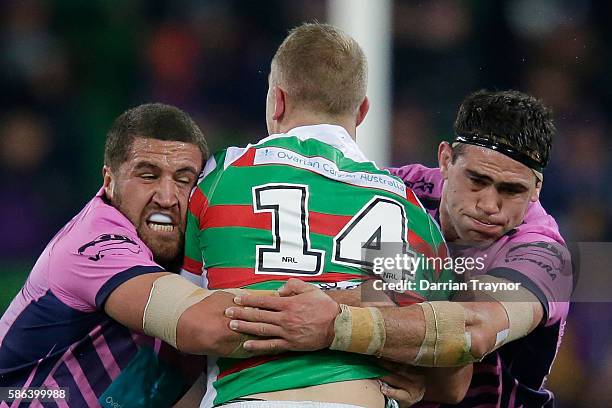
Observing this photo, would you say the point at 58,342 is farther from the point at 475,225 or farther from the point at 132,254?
the point at 475,225

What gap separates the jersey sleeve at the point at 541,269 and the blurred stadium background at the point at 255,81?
85.3 inches

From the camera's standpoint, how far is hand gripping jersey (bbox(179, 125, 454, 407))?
293cm

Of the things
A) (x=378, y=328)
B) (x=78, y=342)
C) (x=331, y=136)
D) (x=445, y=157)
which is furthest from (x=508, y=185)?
(x=78, y=342)

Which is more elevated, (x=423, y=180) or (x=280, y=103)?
(x=280, y=103)

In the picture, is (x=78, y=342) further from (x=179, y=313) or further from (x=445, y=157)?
(x=445, y=157)

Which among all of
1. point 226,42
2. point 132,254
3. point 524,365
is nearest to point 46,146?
A: point 226,42

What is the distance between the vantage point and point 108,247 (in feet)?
10.4

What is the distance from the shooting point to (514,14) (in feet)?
21.2

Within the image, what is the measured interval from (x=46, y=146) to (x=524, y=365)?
3318mm

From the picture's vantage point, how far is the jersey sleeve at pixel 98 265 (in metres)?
3.09

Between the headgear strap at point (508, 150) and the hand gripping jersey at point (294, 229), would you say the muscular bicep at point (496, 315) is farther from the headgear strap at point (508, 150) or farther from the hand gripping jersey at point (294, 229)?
the headgear strap at point (508, 150)

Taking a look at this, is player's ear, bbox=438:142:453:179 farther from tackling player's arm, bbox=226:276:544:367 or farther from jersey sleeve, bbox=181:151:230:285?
jersey sleeve, bbox=181:151:230:285

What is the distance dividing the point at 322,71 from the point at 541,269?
1.02 meters

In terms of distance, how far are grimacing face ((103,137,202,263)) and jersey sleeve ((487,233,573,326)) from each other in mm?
1105
